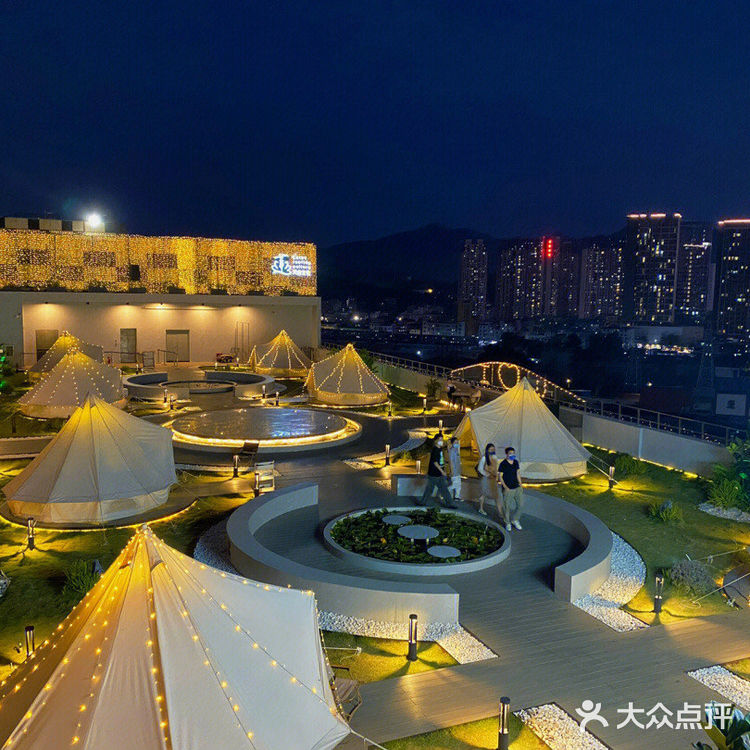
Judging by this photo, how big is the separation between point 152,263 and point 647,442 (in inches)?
1149

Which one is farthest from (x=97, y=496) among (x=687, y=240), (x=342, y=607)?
(x=687, y=240)

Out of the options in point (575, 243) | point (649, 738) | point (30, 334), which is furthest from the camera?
point (575, 243)

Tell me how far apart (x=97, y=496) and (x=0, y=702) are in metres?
7.71

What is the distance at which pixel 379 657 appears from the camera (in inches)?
332

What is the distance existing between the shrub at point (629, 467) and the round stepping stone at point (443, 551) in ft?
24.3

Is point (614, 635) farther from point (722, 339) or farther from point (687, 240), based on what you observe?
point (687, 240)

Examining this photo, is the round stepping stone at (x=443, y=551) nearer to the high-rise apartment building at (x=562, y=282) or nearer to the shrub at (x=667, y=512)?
the shrub at (x=667, y=512)

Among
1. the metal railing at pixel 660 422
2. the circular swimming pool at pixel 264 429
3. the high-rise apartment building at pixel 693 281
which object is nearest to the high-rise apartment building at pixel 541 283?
the high-rise apartment building at pixel 693 281

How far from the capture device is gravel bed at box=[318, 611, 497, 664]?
8477mm

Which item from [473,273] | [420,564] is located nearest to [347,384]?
[420,564]

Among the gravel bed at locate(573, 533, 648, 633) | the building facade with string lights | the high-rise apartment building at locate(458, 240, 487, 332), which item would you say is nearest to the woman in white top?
the gravel bed at locate(573, 533, 648, 633)

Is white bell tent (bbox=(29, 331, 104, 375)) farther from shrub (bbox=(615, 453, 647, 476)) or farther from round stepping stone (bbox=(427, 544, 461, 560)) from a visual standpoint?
round stepping stone (bbox=(427, 544, 461, 560))

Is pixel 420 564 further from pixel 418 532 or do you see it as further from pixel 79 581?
pixel 79 581

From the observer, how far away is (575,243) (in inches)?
5842
